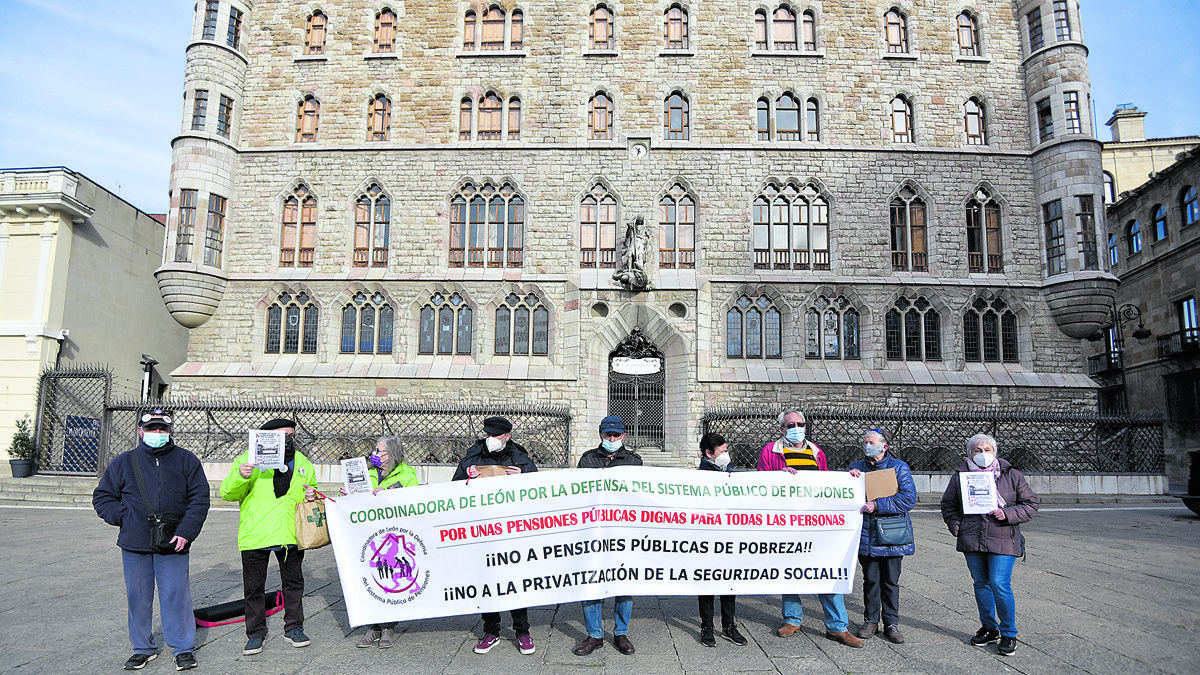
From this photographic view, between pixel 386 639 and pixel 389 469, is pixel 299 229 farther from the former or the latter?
pixel 386 639

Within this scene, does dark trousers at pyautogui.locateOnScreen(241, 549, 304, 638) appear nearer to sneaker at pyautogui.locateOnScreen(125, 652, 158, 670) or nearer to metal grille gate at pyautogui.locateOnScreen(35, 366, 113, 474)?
sneaker at pyautogui.locateOnScreen(125, 652, 158, 670)

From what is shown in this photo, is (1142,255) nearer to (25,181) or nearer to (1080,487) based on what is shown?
(1080,487)

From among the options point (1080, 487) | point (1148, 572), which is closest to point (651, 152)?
point (1080, 487)

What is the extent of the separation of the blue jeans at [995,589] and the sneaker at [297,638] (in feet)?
16.7

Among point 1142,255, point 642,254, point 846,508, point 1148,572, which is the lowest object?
point 1148,572

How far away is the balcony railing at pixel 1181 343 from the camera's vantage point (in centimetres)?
2338

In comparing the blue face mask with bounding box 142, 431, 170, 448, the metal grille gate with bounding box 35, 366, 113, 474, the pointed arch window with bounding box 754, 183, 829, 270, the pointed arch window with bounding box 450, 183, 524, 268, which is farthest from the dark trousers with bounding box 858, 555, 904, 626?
the metal grille gate with bounding box 35, 366, 113, 474

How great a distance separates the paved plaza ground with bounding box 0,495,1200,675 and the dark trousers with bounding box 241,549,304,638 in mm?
201

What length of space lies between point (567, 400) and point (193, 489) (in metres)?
14.5

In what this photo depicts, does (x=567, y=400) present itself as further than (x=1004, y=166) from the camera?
No

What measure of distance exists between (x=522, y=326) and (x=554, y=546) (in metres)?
15.2

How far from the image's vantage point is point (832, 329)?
784 inches

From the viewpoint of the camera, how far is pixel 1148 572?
728 cm

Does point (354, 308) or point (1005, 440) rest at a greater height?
point (354, 308)
